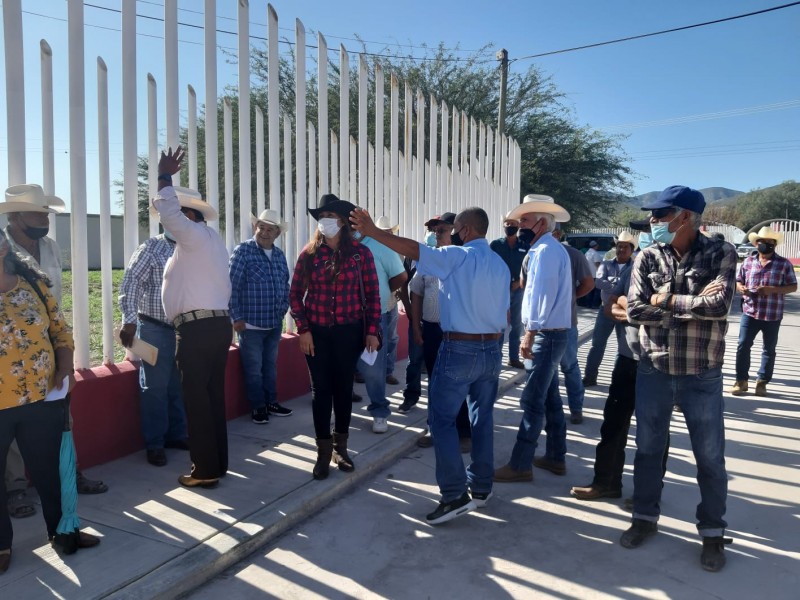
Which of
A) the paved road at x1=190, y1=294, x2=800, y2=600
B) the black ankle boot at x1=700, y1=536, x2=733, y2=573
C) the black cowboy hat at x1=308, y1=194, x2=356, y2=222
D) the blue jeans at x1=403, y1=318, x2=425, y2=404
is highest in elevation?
the black cowboy hat at x1=308, y1=194, x2=356, y2=222

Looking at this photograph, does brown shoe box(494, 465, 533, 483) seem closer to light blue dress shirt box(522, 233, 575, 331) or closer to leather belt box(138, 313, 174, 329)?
light blue dress shirt box(522, 233, 575, 331)

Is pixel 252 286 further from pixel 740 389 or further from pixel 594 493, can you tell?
pixel 740 389

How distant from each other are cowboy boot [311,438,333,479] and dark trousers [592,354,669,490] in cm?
189

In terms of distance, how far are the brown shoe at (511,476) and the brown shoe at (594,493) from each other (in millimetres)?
368

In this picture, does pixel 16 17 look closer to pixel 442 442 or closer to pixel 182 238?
pixel 182 238

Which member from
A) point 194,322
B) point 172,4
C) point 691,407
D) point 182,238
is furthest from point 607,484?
point 172,4

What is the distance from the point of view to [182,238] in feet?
12.4

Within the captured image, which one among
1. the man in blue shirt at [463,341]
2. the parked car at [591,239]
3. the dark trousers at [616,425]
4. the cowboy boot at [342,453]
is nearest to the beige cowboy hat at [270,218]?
the cowboy boot at [342,453]

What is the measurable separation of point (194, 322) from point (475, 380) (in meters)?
1.85

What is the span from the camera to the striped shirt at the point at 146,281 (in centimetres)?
445

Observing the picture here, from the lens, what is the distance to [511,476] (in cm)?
452

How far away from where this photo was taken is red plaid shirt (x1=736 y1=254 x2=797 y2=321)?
6.96m

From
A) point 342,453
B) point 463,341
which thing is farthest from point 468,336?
point 342,453

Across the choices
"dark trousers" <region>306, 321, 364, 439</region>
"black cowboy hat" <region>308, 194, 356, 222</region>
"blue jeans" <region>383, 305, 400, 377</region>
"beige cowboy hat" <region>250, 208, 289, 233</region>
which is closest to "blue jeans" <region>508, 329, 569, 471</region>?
"dark trousers" <region>306, 321, 364, 439</region>
